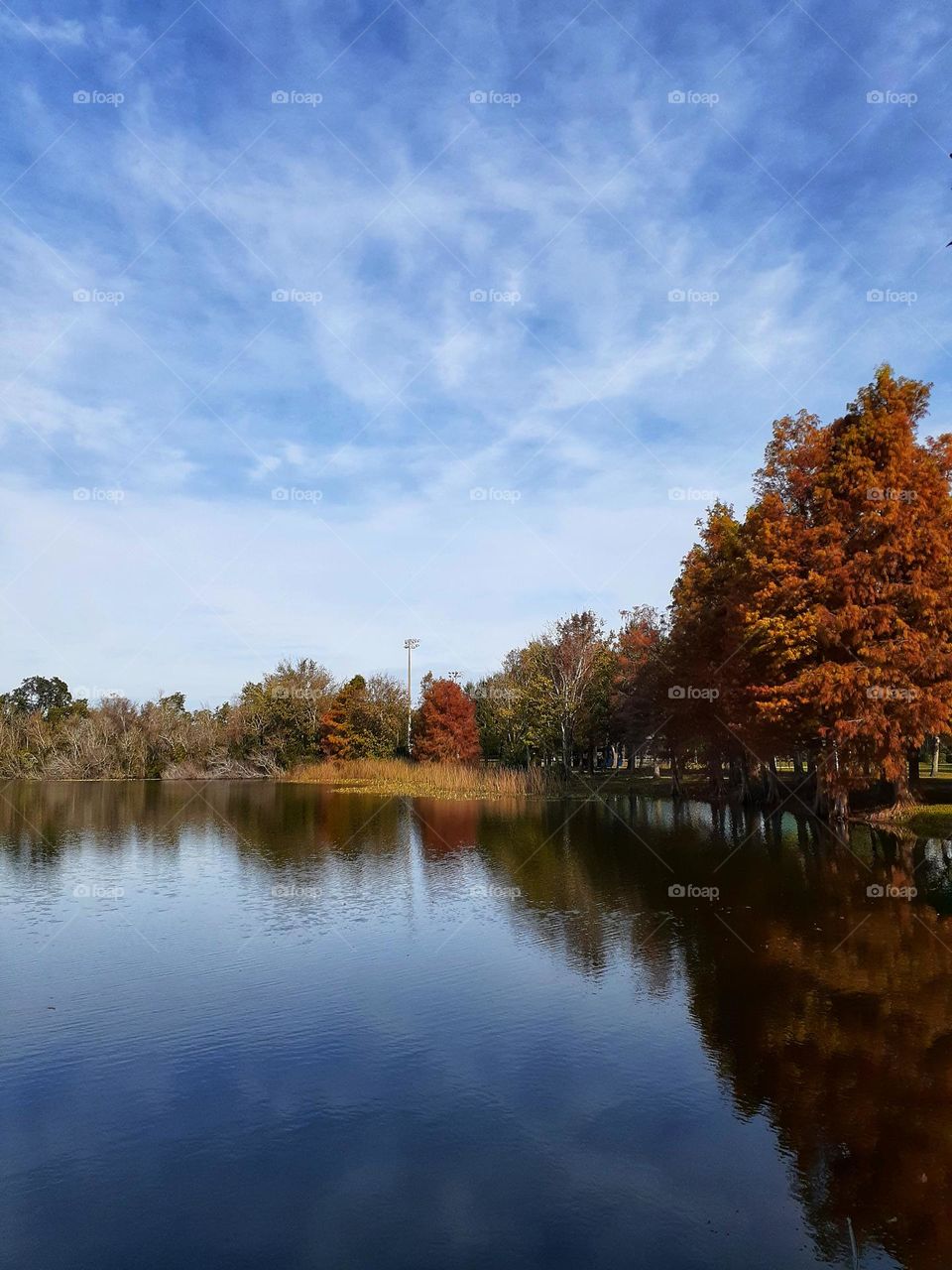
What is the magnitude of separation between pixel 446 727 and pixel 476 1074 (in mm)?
57992

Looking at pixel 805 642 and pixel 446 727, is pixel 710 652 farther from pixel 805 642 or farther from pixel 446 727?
pixel 446 727

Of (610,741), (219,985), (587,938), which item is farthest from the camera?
(610,741)

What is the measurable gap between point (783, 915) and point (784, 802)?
27725mm

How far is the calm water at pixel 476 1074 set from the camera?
663 cm

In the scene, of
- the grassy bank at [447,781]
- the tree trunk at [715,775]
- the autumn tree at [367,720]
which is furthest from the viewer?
the autumn tree at [367,720]

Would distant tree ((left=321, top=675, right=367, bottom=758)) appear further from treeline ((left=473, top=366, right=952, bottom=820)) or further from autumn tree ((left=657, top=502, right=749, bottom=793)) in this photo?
treeline ((left=473, top=366, right=952, bottom=820))

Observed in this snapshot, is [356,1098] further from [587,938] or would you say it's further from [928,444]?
[928,444]

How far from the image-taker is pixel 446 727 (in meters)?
67.6

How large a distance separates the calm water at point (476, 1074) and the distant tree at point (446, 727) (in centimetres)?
4531

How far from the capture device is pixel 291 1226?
6648mm

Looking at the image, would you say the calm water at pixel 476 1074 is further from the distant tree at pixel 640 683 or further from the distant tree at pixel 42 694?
the distant tree at pixel 42 694

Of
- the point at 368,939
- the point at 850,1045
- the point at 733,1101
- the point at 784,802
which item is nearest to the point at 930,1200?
the point at 733,1101

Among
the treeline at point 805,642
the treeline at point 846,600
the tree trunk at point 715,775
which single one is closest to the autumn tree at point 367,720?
the treeline at point 805,642

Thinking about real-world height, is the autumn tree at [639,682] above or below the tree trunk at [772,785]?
above
